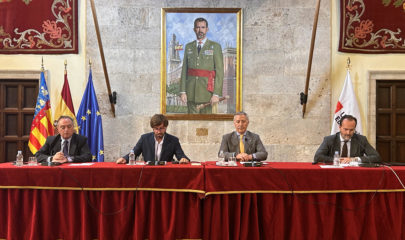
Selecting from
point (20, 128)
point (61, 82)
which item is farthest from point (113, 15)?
point (20, 128)

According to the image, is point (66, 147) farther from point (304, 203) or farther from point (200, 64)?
point (304, 203)

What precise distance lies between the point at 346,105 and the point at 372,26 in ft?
4.51

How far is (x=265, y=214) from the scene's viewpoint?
3242 mm

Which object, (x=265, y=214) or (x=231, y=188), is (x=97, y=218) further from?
(x=265, y=214)

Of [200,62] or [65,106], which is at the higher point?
[200,62]

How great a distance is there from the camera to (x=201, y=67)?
570 cm

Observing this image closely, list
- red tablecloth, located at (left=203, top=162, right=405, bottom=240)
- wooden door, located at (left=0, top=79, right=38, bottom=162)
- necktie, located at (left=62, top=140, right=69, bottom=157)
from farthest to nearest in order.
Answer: wooden door, located at (left=0, top=79, right=38, bottom=162)
necktie, located at (left=62, top=140, right=69, bottom=157)
red tablecloth, located at (left=203, top=162, right=405, bottom=240)

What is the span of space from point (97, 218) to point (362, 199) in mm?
2485

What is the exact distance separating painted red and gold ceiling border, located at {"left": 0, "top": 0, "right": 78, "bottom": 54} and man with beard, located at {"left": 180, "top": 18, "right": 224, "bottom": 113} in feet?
6.15

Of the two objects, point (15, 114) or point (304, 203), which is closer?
point (304, 203)

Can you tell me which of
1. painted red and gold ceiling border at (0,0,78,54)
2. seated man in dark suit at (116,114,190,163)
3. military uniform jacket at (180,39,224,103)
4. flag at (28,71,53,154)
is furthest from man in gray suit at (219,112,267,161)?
painted red and gold ceiling border at (0,0,78,54)

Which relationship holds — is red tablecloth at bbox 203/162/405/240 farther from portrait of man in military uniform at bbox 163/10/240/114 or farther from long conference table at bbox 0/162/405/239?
portrait of man in military uniform at bbox 163/10/240/114

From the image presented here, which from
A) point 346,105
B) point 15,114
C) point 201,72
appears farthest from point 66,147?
point 346,105

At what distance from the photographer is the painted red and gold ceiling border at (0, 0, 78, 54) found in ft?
18.7
